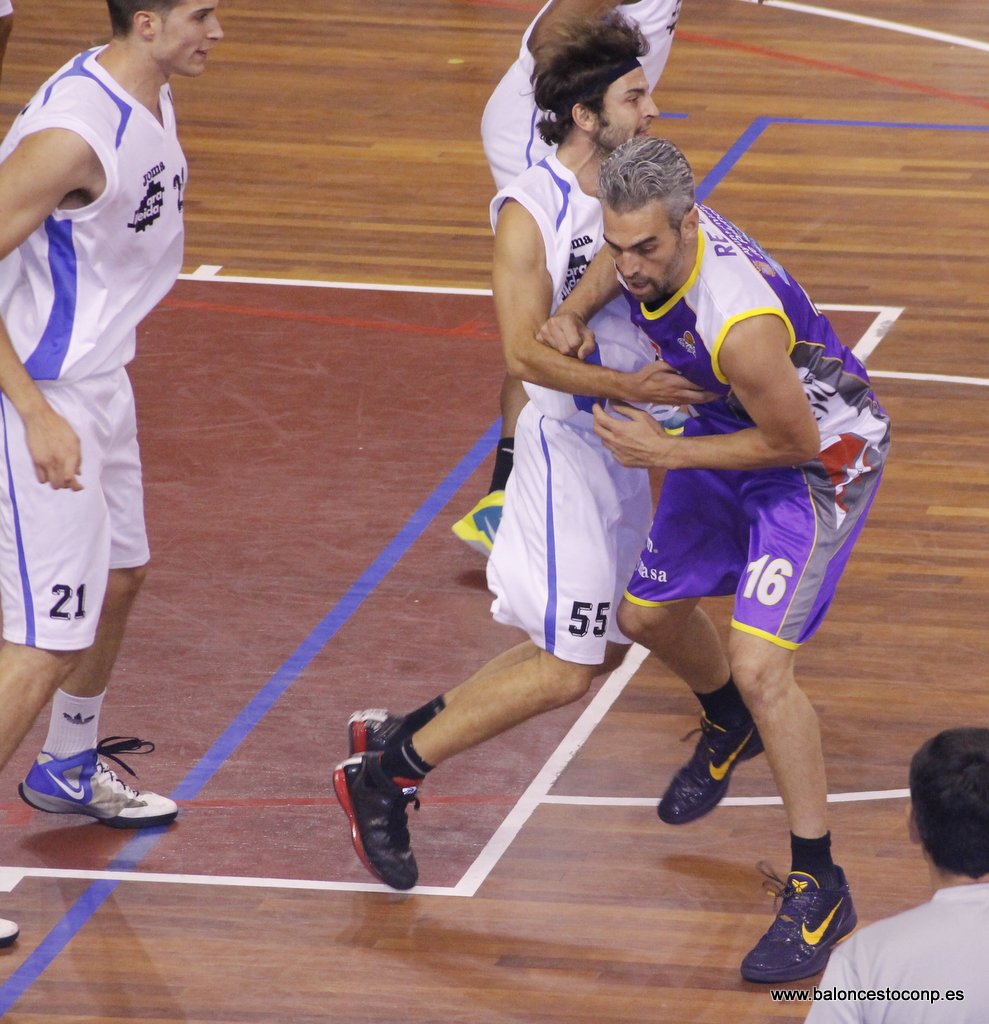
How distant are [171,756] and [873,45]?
31.9ft

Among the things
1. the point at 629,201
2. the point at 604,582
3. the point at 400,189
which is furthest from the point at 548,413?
the point at 400,189

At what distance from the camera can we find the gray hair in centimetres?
437

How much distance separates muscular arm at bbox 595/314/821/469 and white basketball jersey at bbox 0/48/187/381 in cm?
119

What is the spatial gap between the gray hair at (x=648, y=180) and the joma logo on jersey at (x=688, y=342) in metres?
0.27

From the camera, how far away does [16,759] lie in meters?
5.65

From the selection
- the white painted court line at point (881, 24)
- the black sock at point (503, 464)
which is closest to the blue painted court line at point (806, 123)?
the white painted court line at point (881, 24)

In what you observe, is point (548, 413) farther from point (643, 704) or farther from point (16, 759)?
point (16, 759)

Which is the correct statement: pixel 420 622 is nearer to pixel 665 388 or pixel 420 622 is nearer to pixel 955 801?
pixel 665 388

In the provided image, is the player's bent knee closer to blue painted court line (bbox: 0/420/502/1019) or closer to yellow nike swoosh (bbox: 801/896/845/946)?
yellow nike swoosh (bbox: 801/896/845/946)

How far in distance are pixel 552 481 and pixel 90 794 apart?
1.53 m

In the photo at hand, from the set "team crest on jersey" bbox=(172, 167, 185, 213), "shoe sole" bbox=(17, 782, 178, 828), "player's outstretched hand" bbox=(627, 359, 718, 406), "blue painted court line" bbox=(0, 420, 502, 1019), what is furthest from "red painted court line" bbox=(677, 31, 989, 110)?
"shoe sole" bbox=(17, 782, 178, 828)

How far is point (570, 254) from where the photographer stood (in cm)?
497

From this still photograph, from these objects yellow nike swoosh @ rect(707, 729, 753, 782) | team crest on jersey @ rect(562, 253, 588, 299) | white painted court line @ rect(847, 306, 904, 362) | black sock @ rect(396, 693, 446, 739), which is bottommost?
white painted court line @ rect(847, 306, 904, 362)

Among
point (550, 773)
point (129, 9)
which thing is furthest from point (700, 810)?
point (129, 9)
